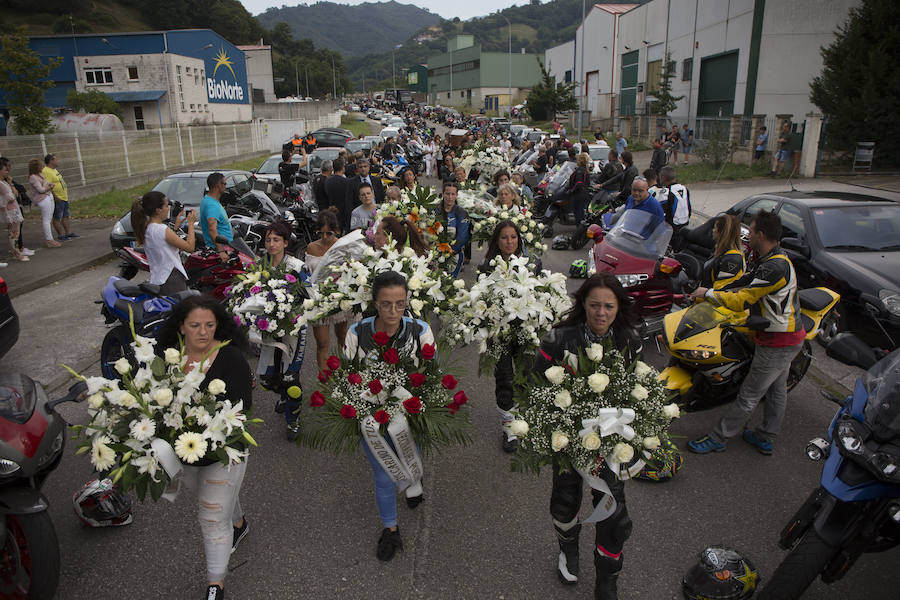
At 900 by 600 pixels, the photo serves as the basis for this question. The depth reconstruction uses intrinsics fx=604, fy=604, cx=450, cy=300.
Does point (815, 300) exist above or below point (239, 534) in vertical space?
above

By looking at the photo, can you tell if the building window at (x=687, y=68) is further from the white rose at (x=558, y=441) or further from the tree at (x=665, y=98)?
the white rose at (x=558, y=441)

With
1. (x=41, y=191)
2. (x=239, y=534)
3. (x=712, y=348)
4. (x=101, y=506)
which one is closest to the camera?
(x=239, y=534)

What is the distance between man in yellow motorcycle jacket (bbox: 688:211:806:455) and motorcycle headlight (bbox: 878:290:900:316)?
2313mm

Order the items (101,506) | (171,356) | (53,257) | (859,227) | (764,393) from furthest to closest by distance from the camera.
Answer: (53,257) → (859,227) → (764,393) → (101,506) → (171,356)

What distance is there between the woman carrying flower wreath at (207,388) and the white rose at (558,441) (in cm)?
181

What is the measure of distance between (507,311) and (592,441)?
A: 1690 millimetres

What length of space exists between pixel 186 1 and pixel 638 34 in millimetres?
67603

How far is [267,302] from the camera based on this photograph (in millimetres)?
5117

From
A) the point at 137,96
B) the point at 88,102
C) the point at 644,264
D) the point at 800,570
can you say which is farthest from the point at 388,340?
the point at 137,96

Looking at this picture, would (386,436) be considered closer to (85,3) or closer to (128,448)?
(128,448)

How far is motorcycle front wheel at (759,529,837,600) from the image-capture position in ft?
10.2

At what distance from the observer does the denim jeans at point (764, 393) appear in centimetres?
479

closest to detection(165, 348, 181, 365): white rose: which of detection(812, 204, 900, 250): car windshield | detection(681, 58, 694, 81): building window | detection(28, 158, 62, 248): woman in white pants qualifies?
detection(812, 204, 900, 250): car windshield

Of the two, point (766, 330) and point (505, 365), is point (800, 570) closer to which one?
point (766, 330)
